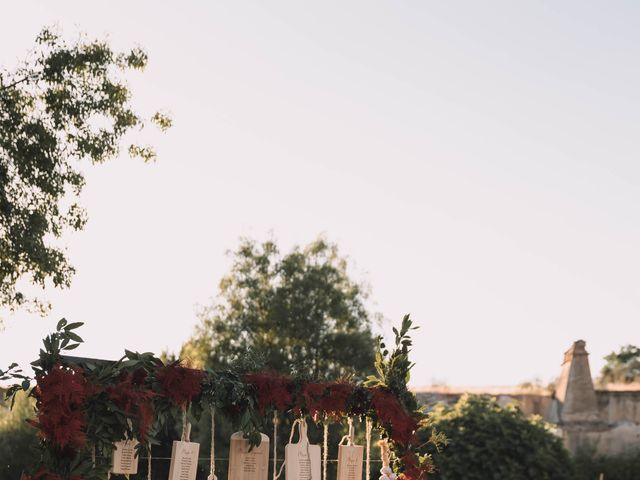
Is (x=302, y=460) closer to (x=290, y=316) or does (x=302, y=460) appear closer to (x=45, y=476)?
(x=45, y=476)

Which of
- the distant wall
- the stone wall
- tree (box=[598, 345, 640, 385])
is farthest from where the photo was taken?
tree (box=[598, 345, 640, 385])

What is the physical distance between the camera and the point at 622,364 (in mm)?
22438

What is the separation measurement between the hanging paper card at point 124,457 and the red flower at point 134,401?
10 centimetres

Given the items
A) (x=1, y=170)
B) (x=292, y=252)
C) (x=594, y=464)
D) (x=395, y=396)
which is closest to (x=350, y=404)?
(x=395, y=396)

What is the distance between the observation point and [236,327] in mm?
16422

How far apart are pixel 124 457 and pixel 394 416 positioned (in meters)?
1.46

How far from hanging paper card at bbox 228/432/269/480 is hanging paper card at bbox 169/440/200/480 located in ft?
0.63

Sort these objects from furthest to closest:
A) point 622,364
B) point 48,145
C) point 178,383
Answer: point 622,364 → point 48,145 → point 178,383

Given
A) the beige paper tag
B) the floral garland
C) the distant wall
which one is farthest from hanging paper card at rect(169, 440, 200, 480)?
the distant wall

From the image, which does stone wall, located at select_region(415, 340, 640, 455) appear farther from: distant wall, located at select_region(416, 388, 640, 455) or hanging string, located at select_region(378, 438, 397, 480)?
hanging string, located at select_region(378, 438, 397, 480)

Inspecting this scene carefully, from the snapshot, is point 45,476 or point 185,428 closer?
point 45,476

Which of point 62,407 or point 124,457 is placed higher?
point 62,407

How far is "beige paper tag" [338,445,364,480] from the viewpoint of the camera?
15.3 feet

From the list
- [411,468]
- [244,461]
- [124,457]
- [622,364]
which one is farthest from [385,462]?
[622,364]
